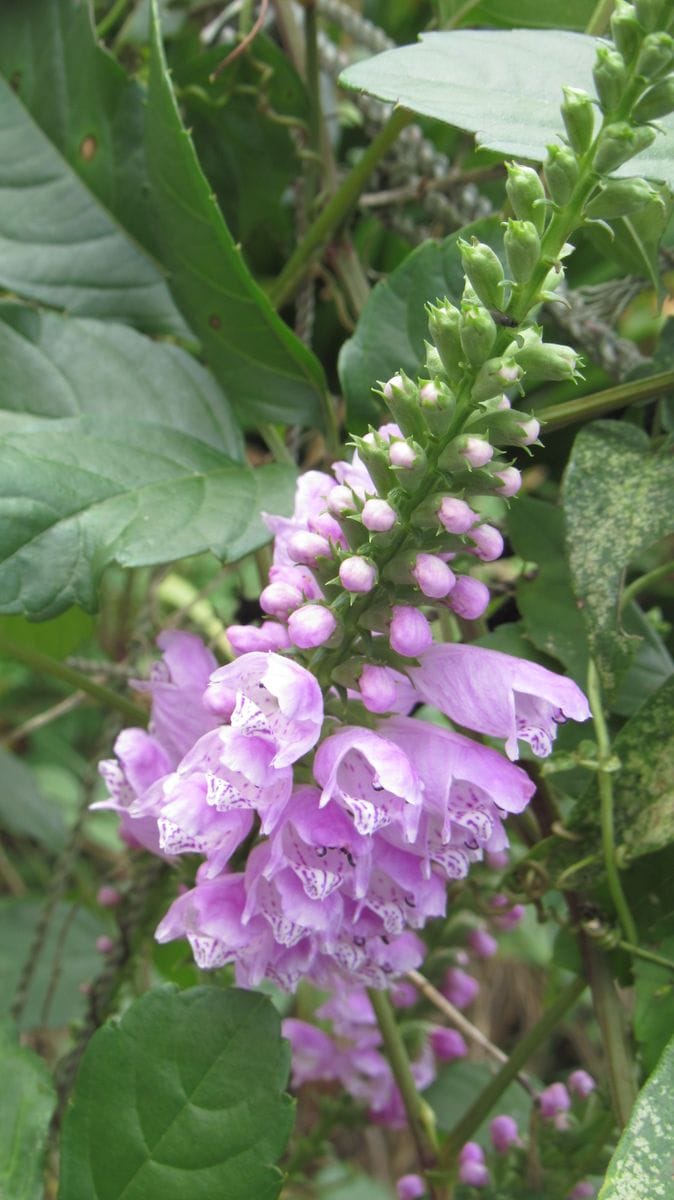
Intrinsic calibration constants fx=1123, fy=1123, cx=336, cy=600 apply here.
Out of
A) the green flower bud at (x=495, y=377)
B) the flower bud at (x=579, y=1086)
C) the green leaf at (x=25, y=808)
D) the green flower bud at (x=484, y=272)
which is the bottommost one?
the green leaf at (x=25, y=808)

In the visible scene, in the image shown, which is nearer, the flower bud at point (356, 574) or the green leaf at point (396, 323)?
the flower bud at point (356, 574)

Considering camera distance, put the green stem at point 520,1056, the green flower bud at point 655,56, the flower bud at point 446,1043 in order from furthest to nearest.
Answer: the flower bud at point 446,1043 < the green stem at point 520,1056 < the green flower bud at point 655,56

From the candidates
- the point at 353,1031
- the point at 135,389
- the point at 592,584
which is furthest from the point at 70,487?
the point at 353,1031

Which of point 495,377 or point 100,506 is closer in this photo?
point 495,377

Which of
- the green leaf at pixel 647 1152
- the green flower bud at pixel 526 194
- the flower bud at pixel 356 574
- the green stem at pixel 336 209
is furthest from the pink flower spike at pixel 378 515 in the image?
the green stem at pixel 336 209

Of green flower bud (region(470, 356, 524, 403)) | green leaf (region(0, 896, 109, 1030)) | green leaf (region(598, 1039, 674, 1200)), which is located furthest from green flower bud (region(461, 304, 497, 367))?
green leaf (region(0, 896, 109, 1030))

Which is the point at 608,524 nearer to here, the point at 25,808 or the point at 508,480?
the point at 508,480

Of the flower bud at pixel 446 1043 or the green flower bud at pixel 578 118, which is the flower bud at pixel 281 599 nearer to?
the green flower bud at pixel 578 118


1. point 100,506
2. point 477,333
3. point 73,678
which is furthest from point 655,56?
point 73,678
